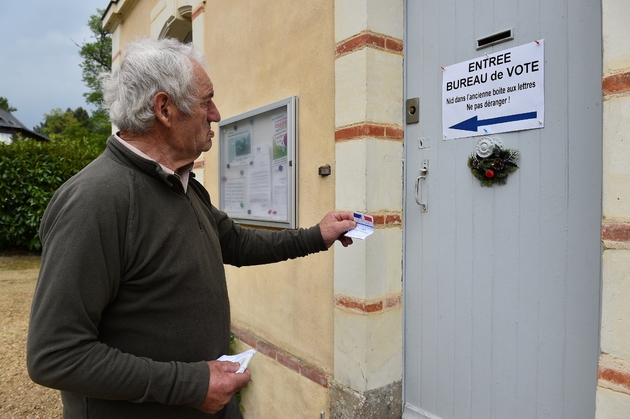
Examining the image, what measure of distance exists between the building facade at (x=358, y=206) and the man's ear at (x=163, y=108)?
3.67 ft

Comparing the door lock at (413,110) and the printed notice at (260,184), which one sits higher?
the door lock at (413,110)

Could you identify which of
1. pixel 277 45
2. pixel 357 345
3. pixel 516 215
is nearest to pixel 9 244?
pixel 277 45

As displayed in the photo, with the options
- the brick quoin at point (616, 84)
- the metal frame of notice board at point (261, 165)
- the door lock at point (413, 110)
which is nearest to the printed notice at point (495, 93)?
the door lock at point (413, 110)

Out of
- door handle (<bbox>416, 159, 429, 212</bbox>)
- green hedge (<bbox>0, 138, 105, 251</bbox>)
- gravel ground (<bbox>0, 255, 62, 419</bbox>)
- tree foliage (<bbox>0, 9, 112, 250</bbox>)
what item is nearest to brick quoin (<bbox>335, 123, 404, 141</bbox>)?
door handle (<bbox>416, 159, 429, 212</bbox>)

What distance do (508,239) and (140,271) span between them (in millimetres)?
1588

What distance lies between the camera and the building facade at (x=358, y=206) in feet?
5.04

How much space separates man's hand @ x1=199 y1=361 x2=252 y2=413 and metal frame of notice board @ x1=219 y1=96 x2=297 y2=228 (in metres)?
1.65

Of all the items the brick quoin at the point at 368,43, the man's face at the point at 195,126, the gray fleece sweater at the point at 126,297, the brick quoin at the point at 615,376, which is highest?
the brick quoin at the point at 368,43

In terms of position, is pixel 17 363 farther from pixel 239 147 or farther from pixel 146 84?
pixel 146 84

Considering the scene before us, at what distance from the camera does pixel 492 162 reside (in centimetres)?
214

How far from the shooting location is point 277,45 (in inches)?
130

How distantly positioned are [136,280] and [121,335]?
0.18 meters

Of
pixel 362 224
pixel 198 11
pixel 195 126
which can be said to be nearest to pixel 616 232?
pixel 362 224

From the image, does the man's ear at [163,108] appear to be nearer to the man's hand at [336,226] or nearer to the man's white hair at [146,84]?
the man's white hair at [146,84]
